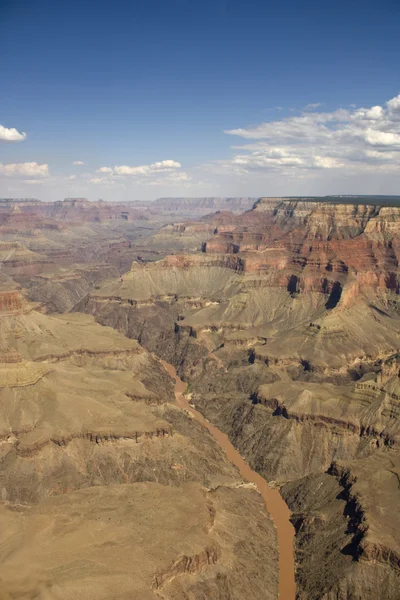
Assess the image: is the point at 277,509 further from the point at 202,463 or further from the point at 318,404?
the point at 318,404

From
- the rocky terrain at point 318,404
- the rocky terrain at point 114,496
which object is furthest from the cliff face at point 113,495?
the rocky terrain at point 318,404

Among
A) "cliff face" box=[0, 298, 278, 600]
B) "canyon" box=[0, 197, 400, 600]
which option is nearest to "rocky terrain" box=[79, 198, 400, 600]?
"canyon" box=[0, 197, 400, 600]

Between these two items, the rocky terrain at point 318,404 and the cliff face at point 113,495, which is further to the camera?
the rocky terrain at point 318,404

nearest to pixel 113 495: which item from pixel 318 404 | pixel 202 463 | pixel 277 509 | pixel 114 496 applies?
pixel 114 496

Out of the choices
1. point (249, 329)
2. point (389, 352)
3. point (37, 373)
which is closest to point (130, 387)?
point (37, 373)

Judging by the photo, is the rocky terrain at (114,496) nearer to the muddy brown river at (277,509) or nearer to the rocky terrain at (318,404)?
the muddy brown river at (277,509)

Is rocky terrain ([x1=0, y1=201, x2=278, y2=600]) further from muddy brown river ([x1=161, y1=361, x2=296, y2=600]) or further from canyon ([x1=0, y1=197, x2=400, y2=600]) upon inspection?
muddy brown river ([x1=161, y1=361, x2=296, y2=600])

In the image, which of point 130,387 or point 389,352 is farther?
point 389,352

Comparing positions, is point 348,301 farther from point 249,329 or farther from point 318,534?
point 318,534

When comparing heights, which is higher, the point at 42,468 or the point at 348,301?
the point at 348,301
